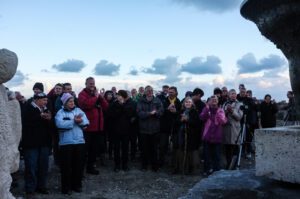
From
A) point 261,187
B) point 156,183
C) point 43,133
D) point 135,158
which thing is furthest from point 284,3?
point 135,158

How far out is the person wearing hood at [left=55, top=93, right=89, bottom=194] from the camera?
8469 millimetres

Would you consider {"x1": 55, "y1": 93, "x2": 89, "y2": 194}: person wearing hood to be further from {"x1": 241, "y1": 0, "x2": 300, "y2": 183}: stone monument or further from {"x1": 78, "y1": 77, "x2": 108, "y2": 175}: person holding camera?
{"x1": 241, "y1": 0, "x2": 300, "y2": 183}: stone monument

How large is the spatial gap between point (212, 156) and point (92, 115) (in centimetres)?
308

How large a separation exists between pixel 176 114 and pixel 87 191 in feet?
10.7

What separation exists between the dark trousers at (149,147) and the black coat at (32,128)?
10.6ft

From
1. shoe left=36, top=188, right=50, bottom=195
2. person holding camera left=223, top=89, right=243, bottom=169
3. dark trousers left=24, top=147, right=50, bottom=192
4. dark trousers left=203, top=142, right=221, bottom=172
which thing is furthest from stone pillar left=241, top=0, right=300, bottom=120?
person holding camera left=223, top=89, right=243, bottom=169

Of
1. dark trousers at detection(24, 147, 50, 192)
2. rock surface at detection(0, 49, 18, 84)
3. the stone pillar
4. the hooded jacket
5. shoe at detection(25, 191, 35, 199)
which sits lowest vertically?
shoe at detection(25, 191, 35, 199)

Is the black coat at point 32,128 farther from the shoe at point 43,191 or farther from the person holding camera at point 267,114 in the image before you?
the person holding camera at point 267,114

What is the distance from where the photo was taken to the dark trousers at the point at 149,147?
35.7 ft

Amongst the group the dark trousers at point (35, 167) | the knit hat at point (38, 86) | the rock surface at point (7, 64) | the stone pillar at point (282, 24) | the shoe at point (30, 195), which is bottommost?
the shoe at point (30, 195)

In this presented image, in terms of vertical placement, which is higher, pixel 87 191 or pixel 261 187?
pixel 261 187

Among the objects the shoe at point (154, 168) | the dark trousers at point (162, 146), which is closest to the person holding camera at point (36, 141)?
the shoe at point (154, 168)

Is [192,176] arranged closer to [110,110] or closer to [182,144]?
[182,144]

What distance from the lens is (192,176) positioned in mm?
10336
